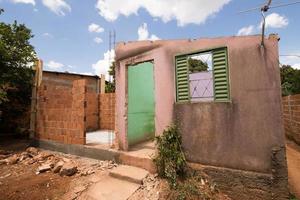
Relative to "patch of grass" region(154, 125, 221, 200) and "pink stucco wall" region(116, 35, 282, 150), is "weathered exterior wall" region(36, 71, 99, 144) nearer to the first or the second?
"pink stucco wall" region(116, 35, 282, 150)

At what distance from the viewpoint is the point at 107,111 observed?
450 inches

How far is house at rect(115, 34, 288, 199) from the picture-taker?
13.4 ft

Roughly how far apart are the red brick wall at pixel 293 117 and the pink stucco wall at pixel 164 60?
279 inches

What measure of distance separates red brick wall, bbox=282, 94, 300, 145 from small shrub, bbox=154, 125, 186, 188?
7.60 meters

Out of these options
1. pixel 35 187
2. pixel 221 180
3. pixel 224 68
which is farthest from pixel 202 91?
pixel 35 187

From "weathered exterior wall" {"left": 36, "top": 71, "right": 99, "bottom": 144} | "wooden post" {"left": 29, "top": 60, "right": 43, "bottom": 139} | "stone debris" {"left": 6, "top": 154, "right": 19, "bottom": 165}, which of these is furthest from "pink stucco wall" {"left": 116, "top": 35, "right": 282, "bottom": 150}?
"wooden post" {"left": 29, "top": 60, "right": 43, "bottom": 139}

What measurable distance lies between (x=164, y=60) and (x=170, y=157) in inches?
91.8

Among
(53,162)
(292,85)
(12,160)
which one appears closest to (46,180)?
(53,162)

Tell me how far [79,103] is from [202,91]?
3959 mm

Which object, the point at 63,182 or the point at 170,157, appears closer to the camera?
the point at 170,157

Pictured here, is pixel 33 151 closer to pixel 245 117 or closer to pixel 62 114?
pixel 62 114

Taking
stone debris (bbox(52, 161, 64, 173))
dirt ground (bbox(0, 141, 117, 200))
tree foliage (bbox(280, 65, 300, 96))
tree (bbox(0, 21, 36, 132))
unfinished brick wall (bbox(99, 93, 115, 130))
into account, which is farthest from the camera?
tree foliage (bbox(280, 65, 300, 96))

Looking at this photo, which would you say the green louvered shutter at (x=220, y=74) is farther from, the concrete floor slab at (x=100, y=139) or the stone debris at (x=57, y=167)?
the stone debris at (x=57, y=167)

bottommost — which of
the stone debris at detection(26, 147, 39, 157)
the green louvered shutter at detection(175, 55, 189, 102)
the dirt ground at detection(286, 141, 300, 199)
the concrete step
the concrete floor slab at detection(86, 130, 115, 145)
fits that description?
the dirt ground at detection(286, 141, 300, 199)
